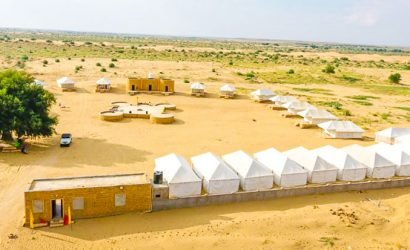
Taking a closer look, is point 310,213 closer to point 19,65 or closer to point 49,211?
point 49,211

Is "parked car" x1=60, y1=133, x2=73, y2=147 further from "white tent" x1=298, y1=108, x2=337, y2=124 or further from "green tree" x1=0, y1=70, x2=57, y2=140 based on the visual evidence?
"white tent" x1=298, y1=108, x2=337, y2=124

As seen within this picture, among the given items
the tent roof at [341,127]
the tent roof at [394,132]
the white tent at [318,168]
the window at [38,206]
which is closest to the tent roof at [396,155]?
the white tent at [318,168]

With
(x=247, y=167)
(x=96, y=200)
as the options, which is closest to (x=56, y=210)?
(x=96, y=200)

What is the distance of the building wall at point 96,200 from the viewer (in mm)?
17641

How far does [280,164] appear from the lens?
74.0 ft

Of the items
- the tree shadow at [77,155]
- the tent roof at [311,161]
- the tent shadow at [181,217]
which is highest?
the tent roof at [311,161]

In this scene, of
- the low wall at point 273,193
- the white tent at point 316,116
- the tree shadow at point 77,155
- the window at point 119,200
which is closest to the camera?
the window at point 119,200

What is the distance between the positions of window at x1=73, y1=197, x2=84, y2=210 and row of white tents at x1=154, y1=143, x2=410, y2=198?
4143 millimetres

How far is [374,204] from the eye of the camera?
69.5ft

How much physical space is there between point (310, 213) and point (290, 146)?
11754 mm

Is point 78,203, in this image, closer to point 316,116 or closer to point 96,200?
point 96,200

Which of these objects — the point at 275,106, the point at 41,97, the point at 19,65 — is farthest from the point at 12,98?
the point at 19,65

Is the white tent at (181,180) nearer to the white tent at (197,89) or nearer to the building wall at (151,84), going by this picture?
the white tent at (197,89)

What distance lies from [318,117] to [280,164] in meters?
16.4
